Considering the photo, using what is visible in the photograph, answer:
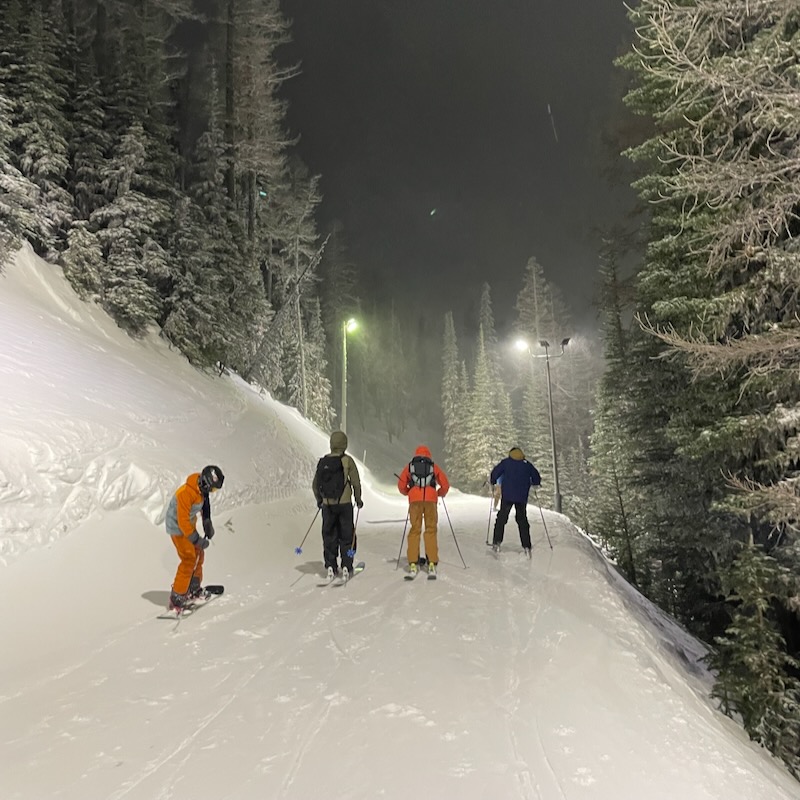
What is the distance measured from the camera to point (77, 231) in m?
14.8

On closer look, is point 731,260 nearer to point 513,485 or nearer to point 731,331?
point 731,331

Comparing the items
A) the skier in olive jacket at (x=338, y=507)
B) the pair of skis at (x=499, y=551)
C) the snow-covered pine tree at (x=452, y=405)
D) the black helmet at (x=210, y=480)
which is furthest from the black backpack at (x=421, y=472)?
the snow-covered pine tree at (x=452, y=405)

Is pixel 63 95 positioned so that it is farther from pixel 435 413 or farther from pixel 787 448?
pixel 435 413

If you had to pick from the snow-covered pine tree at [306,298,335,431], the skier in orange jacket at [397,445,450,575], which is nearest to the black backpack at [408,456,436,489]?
the skier in orange jacket at [397,445,450,575]

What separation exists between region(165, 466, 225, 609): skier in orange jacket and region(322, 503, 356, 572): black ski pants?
194 centimetres

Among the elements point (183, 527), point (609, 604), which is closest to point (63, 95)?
point (183, 527)

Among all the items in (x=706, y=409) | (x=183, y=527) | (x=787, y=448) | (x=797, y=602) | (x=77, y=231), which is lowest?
(x=797, y=602)

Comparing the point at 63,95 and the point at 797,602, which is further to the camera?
the point at 63,95

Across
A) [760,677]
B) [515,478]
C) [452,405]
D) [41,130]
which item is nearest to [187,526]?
[515,478]

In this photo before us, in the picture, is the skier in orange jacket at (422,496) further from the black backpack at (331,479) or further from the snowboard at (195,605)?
the snowboard at (195,605)

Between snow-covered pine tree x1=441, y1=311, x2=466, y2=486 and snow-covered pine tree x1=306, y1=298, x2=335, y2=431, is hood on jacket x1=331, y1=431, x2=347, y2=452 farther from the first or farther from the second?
snow-covered pine tree x1=441, y1=311, x2=466, y2=486

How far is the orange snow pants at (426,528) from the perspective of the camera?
830 centimetres

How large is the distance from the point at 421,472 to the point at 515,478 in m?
2.65

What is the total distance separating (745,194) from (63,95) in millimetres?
20833
